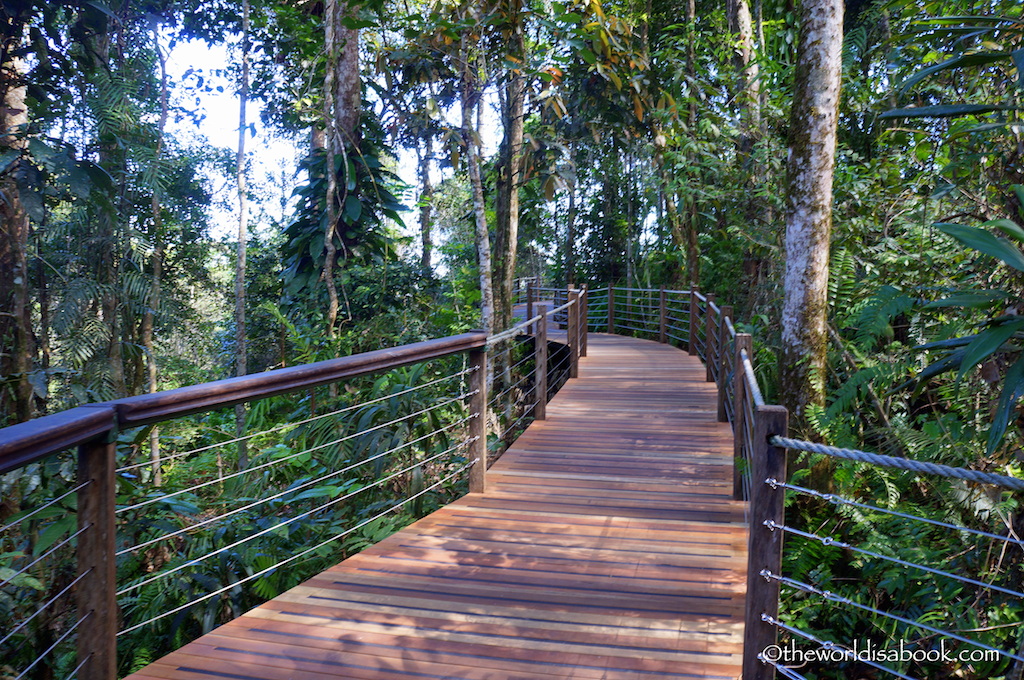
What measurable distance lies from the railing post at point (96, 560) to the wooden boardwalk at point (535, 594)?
37 cm

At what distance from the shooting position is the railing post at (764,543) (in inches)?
87.4

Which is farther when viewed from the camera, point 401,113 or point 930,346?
point 401,113

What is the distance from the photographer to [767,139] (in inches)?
330

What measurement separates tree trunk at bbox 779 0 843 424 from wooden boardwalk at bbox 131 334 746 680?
2.84ft

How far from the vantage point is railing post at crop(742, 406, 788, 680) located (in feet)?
7.29

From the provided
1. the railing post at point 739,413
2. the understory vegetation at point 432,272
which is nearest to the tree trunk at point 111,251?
the understory vegetation at point 432,272

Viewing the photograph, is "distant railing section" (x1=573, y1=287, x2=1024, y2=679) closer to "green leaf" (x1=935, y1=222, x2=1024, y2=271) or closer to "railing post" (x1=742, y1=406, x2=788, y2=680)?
"railing post" (x1=742, y1=406, x2=788, y2=680)

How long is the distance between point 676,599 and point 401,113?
20.4 feet

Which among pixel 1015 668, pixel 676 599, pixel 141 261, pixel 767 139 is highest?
pixel 767 139

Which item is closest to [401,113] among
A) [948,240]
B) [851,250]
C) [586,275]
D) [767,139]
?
[767,139]

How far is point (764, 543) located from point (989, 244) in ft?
3.39

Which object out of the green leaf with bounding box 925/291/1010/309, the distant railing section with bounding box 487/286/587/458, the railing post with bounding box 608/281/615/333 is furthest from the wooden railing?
the railing post with bounding box 608/281/615/333

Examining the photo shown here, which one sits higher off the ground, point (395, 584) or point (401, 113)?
point (401, 113)

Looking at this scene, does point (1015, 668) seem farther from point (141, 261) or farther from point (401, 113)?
point (141, 261)
